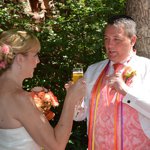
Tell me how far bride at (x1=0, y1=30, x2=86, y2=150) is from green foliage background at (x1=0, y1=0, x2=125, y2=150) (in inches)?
111

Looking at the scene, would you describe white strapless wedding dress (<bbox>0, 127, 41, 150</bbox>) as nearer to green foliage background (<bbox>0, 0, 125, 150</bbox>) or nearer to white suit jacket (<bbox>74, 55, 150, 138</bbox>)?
white suit jacket (<bbox>74, 55, 150, 138</bbox>)

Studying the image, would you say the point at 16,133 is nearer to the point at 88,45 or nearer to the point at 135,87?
the point at 135,87

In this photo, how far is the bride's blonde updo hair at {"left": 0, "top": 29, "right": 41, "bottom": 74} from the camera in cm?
293

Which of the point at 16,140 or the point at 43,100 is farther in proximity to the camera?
the point at 43,100

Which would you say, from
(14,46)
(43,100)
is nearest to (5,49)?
(14,46)

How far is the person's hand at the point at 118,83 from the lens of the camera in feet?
10.4

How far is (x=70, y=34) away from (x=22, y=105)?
3.41 metres

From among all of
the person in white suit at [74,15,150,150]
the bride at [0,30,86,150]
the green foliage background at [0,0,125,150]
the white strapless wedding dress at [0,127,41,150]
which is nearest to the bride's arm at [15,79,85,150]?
the bride at [0,30,86,150]

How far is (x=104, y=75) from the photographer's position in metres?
3.62

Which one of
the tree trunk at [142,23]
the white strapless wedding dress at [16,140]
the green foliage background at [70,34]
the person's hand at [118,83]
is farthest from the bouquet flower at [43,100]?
the green foliage background at [70,34]

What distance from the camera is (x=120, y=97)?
341cm

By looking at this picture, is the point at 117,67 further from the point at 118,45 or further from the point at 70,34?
the point at 70,34

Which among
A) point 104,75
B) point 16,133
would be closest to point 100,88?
point 104,75

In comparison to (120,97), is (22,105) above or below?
above
